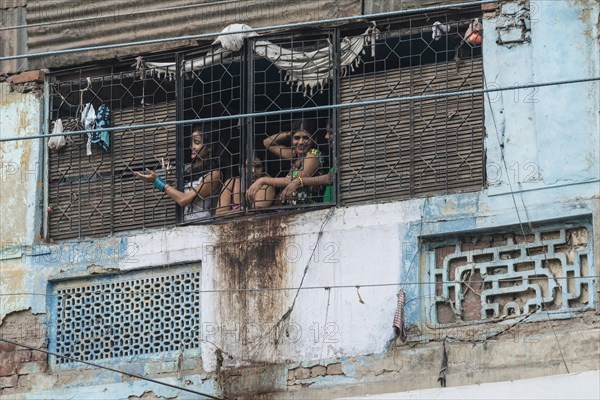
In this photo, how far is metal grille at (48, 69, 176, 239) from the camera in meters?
14.4

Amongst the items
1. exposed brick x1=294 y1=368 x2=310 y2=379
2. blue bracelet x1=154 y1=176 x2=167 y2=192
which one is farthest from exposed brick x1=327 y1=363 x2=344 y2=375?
blue bracelet x1=154 y1=176 x2=167 y2=192

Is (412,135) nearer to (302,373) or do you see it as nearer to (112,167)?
(302,373)

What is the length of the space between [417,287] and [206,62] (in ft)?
7.77

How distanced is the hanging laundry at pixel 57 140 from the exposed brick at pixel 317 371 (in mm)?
2665

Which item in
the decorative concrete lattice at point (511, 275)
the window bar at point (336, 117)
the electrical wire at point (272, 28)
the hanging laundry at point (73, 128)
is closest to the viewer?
the decorative concrete lattice at point (511, 275)

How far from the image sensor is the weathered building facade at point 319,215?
1296cm

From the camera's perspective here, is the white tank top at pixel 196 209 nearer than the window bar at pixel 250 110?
No

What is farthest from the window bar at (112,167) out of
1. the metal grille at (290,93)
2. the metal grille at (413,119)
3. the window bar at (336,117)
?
the metal grille at (413,119)

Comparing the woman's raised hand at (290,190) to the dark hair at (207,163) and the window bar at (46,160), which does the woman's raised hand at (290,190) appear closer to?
the dark hair at (207,163)

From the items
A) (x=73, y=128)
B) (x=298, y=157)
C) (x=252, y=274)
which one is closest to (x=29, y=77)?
(x=73, y=128)

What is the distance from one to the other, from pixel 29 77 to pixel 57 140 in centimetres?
54

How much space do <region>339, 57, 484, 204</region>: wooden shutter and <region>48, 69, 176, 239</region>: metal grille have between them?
139cm

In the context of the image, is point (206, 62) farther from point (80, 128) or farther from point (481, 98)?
point (481, 98)

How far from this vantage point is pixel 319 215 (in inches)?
535
